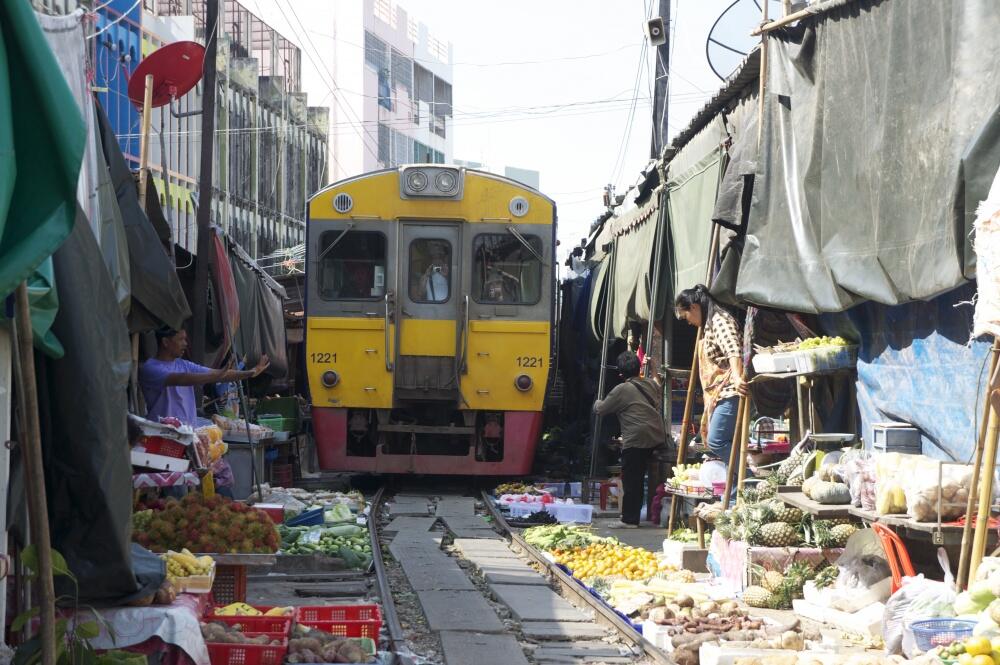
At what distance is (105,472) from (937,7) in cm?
421

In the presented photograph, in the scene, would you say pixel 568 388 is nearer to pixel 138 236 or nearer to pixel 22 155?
pixel 138 236

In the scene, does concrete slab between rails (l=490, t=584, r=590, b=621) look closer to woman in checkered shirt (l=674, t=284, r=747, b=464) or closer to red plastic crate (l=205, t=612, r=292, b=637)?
woman in checkered shirt (l=674, t=284, r=747, b=464)

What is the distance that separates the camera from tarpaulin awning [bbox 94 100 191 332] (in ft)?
25.5

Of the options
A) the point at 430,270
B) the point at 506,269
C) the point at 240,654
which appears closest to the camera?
the point at 240,654

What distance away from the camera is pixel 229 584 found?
723cm

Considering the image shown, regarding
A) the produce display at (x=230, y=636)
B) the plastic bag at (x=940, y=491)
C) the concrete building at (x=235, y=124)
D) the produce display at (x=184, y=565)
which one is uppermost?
the concrete building at (x=235, y=124)

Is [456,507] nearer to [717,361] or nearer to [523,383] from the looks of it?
[523,383]

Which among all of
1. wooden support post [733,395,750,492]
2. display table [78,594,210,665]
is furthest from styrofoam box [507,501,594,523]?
display table [78,594,210,665]

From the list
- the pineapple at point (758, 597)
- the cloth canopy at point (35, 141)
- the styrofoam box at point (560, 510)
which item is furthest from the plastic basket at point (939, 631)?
the styrofoam box at point (560, 510)

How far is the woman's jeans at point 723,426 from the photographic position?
956 centimetres

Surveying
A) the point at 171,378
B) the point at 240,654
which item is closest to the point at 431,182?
the point at 171,378

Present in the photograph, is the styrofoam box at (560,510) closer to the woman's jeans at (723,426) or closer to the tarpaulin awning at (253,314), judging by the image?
the woman's jeans at (723,426)

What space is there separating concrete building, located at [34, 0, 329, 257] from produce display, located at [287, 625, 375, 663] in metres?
15.3

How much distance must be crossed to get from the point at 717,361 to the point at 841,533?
221 centimetres
